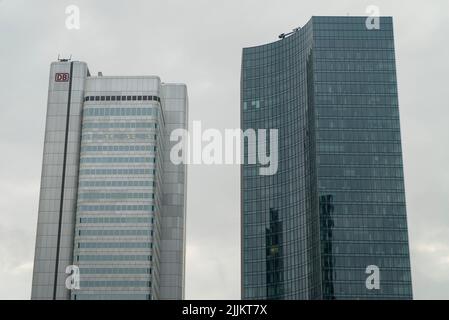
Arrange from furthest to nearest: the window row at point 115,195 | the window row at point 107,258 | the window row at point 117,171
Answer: the window row at point 117,171 < the window row at point 115,195 < the window row at point 107,258

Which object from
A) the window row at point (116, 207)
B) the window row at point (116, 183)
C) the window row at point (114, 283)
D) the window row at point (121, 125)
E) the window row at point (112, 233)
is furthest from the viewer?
the window row at point (121, 125)

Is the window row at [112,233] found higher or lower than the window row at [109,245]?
higher

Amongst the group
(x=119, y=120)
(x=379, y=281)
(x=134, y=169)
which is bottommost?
(x=379, y=281)

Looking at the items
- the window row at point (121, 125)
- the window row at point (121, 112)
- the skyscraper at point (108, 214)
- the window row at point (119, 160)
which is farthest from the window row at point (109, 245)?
the window row at point (121, 112)

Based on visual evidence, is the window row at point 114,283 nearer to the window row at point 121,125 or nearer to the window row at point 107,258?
the window row at point 107,258

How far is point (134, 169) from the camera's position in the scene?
631 feet

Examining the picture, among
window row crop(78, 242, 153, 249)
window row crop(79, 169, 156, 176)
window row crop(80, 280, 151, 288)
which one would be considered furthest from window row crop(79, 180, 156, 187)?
window row crop(80, 280, 151, 288)

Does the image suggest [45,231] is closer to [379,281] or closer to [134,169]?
[134,169]

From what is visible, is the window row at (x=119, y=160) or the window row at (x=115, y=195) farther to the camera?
the window row at (x=119, y=160)

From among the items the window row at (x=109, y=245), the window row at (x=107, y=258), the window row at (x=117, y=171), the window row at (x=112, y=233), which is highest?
the window row at (x=117, y=171)

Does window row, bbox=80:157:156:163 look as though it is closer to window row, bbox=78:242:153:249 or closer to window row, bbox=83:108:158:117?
window row, bbox=83:108:158:117

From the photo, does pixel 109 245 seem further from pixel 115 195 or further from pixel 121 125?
pixel 121 125
